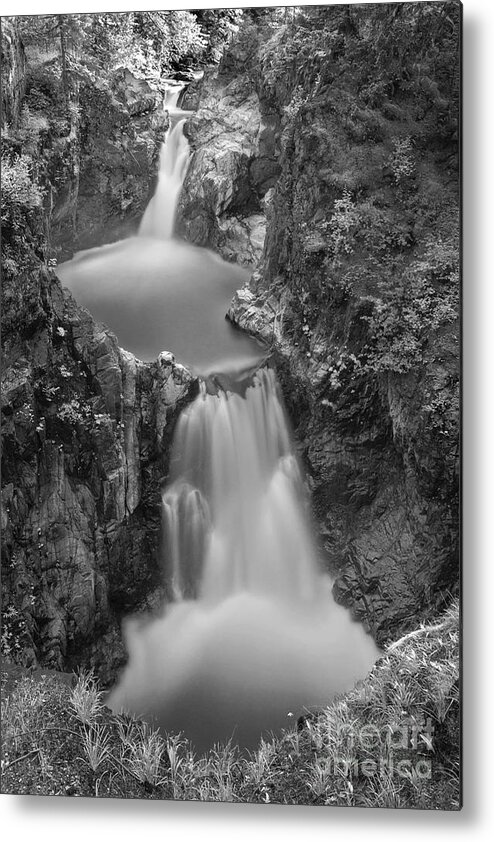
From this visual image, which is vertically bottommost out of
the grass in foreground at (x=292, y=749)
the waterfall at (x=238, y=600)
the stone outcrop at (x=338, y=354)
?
the grass in foreground at (x=292, y=749)

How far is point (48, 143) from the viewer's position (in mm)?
3371

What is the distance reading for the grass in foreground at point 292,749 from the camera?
3137 mm

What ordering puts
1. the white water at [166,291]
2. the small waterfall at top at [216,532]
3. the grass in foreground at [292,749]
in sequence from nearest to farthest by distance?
the grass in foreground at [292,749]
the small waterfall at top at [216,532]
the white water at [166,291]

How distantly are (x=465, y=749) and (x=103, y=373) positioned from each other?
7.11 ft

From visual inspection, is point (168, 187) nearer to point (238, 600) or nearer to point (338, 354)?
point (338, 354)

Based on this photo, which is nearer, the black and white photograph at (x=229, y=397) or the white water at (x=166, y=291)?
the black and white photograph at (x=229, y=397)

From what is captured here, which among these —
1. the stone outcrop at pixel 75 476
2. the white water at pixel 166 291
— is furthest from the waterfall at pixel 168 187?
the stone outcrop at pixel 75 476

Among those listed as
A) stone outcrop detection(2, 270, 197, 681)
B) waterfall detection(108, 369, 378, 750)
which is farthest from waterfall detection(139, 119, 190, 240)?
waterfall detection(108, 369, 378, 750)

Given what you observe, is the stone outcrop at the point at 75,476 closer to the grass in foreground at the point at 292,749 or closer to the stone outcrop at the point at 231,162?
the grass in foreground at the point at 292,749

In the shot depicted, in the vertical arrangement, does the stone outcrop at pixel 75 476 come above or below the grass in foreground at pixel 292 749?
above

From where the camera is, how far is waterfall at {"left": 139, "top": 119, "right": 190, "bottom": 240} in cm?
338

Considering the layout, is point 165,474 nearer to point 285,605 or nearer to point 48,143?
point 285,605

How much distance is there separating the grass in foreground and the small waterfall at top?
8 cm

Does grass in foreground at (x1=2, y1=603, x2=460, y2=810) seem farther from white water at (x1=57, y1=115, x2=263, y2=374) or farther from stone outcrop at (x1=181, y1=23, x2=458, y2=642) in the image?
white water at (x1=57, y1=115, x2=263, y2=374)
